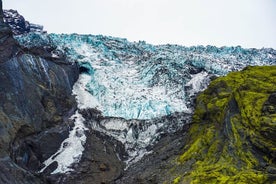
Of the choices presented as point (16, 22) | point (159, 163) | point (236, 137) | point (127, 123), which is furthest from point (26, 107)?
point (16, 22)

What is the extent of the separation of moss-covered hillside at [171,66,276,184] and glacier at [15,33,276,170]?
466cm

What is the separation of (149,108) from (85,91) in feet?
26.0

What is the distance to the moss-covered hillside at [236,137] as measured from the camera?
23.4 meters

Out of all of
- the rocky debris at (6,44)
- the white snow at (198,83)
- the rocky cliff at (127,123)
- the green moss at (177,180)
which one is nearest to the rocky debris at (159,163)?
the rocky cliff at (127,123)

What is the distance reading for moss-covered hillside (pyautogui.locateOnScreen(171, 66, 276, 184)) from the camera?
922 inches

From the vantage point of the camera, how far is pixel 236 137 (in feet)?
84.4

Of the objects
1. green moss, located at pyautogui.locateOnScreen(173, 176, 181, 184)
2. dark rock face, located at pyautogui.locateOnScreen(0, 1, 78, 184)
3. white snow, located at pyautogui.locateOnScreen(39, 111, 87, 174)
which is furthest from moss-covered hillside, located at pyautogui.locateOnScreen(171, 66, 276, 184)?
dark rock face, located at pyautogui.locateOnScreen(0, 1, 78, 184)

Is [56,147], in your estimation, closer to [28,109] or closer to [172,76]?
[28,109]

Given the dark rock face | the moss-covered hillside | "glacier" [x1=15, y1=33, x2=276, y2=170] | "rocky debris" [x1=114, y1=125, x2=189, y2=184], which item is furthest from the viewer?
"glacier" [x1=15, y1=33, x2=276, y2=170]

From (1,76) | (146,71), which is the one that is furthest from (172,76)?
(1,76)

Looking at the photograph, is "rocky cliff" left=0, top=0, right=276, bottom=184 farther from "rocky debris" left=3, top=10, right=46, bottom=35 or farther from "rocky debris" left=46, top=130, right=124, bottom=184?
"rocky debris" left=3, top=10, right=46, bottom=35

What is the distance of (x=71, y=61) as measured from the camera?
45312 millimetres

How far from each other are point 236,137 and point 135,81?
22264 mm

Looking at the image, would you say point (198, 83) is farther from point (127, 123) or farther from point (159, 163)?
point (159, 163)
